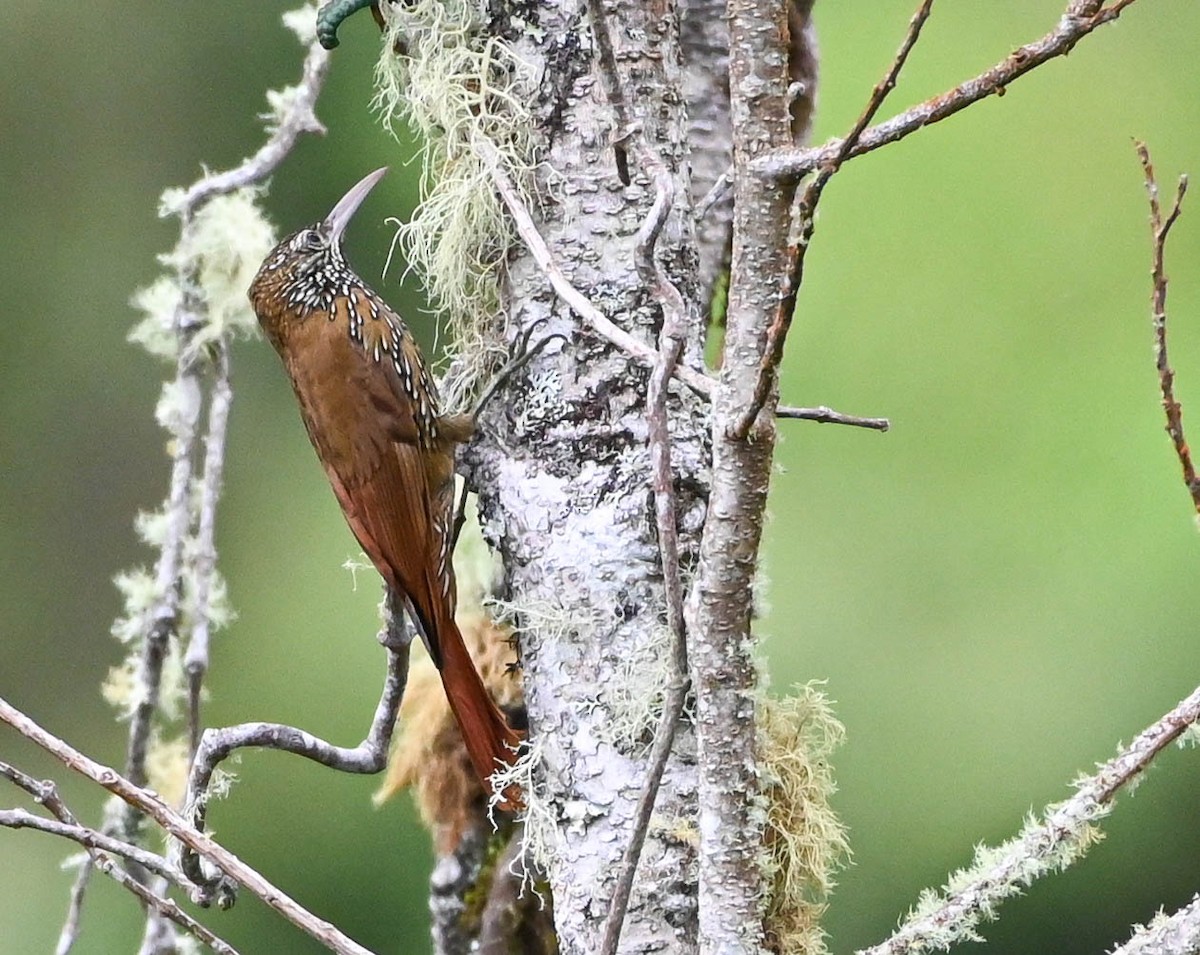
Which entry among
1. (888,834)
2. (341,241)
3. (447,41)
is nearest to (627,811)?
(447,41)

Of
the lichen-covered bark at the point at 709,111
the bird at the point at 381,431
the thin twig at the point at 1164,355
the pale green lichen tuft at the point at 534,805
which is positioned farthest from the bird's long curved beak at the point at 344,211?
the thin twig at the point at 1164,355

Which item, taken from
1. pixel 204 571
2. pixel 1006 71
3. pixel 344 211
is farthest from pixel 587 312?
pixel 344 211

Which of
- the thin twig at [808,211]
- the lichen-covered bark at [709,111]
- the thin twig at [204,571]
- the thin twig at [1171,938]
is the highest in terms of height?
the lichen-covered bark at [709,111]

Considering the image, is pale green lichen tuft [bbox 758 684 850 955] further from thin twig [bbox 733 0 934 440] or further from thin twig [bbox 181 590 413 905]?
thin twig [bbox 733 0 934 440]

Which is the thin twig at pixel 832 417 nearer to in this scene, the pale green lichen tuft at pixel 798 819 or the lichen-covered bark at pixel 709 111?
the pale green lichen tuft at pixel 798 819

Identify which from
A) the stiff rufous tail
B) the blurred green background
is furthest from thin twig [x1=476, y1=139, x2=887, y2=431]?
the blurred green background

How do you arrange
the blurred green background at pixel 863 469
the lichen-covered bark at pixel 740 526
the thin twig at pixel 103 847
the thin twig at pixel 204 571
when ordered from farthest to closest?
the blurred green background at pixel 863 469, the thin twig at pixel 204 571, the thin twig at pixel 103 847, the lichen-covered bark at pixel 740 526
